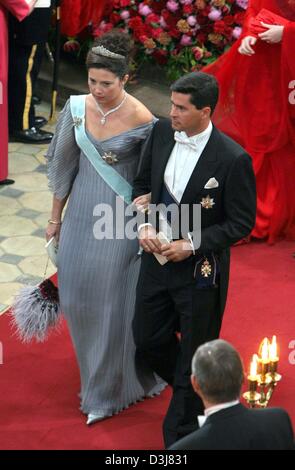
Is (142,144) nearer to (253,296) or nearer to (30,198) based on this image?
(253,296)

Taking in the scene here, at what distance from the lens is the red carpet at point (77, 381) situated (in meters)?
4.92

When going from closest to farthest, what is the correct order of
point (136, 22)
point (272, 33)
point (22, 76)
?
point (272, 33), point (22, 76), point (136, 22)

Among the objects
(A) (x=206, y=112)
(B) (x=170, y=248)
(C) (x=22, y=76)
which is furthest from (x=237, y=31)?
(B) (x=170, y=248)

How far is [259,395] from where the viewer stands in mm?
4457

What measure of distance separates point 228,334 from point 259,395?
52.1 inches

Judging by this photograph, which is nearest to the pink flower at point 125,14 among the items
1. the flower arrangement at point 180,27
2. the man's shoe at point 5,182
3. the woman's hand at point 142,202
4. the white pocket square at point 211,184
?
the flower arrangement at point 180,27

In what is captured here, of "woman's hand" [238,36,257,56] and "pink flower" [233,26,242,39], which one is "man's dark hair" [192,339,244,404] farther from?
"pink flower" [233,26,242,39]

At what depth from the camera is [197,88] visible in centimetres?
438

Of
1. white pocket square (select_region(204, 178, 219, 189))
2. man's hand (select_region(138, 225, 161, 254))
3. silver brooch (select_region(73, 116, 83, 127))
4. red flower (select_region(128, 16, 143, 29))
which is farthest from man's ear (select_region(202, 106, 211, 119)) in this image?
red flower (select_region(128, 16, 143, 29))

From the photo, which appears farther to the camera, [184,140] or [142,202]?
[142,202]

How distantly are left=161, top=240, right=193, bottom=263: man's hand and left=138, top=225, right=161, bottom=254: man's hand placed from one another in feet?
0.13

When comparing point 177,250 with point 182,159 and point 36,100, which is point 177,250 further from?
point 36,100

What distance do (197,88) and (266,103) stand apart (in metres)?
2.28

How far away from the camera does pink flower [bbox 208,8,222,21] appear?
804 centimetres
